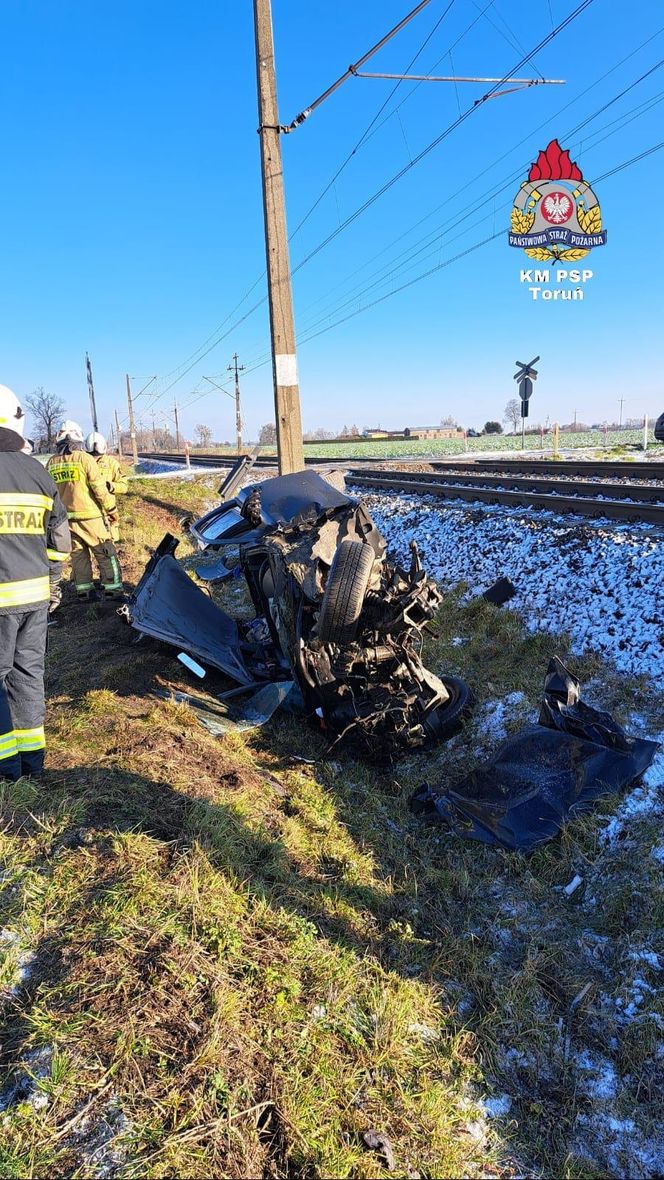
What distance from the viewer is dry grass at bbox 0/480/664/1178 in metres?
1.81

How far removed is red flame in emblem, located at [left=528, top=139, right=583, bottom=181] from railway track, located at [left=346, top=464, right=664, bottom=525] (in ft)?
24.7

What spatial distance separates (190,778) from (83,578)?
4.75 meters

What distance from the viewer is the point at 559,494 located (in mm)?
9930

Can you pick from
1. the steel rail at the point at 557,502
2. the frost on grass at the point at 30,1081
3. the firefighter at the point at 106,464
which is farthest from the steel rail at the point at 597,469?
the frost on grass at the point at 30,1081

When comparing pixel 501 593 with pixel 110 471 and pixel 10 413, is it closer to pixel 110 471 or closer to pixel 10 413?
pixel 10 413

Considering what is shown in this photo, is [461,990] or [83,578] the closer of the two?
[461,990]

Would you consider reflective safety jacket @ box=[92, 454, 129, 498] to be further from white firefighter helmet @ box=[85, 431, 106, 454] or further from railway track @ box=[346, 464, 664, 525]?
railway track @ box=[346, 464, 664, 525]

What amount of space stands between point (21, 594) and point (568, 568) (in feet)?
15.6

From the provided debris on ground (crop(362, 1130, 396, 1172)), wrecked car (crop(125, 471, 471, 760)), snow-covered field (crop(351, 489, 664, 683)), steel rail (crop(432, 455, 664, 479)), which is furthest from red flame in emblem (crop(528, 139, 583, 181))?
debris on ground (crop(362, 1130, 396, 1172))

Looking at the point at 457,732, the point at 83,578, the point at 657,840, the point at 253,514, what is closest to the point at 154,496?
the point at 83,578

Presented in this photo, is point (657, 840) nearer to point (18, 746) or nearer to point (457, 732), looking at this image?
point (457, 732)

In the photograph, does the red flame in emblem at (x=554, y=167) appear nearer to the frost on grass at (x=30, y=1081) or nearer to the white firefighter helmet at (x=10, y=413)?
the white firefighter helmet at (x=10, y=413)

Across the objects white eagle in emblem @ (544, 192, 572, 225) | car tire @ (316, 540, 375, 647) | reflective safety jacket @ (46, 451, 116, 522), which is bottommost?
car tire @ (316, 540, 375, 647)

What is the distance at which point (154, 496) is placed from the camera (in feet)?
54.2
